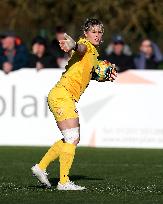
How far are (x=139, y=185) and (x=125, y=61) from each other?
8762mm

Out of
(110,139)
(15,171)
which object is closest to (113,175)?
(15,171)

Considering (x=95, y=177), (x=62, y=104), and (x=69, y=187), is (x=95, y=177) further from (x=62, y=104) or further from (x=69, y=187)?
(x=62, y=104)

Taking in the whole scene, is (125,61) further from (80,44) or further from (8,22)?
(8,22)

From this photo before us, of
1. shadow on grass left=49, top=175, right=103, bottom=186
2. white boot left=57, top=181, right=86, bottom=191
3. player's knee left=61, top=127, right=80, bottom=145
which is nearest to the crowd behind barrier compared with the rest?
shadow on grass left=49, top=175, right=103, bottom=186

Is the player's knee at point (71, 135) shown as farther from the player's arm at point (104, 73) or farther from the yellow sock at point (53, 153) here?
the player's arm at point (104, 73)

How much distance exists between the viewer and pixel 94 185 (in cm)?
1360

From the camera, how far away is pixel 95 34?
42.4ft

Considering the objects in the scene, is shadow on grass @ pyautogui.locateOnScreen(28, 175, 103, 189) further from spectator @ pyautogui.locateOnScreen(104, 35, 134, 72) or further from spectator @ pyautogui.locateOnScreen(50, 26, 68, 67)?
spectator @ pyautogui.locateOnScreen(50, 26, 68, 67)

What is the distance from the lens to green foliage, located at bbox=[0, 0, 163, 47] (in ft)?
107

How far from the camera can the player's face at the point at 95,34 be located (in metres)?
12.9

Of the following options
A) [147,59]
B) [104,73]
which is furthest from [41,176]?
[147,59]

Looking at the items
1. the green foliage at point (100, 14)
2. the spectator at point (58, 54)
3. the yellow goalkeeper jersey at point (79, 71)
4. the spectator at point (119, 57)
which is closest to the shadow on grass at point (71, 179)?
the yellow goalkeeper jersey at point (79, 71)

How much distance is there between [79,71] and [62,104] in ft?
1.42

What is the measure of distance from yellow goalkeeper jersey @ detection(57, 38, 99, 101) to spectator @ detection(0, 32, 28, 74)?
813 cm
